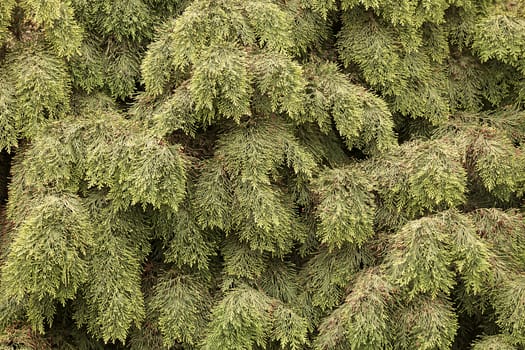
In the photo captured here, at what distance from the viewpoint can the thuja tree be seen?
2500mm

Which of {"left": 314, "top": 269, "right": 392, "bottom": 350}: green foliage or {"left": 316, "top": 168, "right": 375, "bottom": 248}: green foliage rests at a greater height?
{"left": 316, "top": 168, "right": 375, "bottom": 248}: green foliage

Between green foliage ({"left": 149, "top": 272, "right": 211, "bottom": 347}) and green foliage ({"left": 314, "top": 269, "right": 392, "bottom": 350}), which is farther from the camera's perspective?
green foliage ({"left": 149, "top": 272, "right": 211, "bottom": 347})

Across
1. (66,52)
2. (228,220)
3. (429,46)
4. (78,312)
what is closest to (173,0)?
(66,52)

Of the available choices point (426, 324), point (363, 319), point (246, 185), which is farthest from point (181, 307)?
point (426, 324)

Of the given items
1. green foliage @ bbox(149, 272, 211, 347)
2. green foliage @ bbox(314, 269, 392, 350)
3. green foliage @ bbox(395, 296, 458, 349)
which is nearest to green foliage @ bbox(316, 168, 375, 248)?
green foliage @ bbox(314, 269, 392, 350)

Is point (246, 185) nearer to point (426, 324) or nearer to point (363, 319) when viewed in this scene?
point (363, 319)

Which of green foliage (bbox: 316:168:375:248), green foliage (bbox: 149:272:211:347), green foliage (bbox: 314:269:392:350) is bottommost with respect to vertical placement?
green foliage (bbox: 149:272:211:347)

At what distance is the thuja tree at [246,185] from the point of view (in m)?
2.50

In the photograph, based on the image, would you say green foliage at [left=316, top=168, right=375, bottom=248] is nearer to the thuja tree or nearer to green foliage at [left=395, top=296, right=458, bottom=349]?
the thuja tree

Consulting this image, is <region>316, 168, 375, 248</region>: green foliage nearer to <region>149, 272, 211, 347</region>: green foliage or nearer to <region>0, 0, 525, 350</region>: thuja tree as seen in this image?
<region>0, 0, 525, 350</region>: thuja tree

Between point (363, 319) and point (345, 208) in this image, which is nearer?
point (363, 319)

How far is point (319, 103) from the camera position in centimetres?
275

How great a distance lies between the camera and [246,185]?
261 cm

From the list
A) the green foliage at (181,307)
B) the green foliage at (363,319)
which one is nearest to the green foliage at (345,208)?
the green foliage at (363,319)
